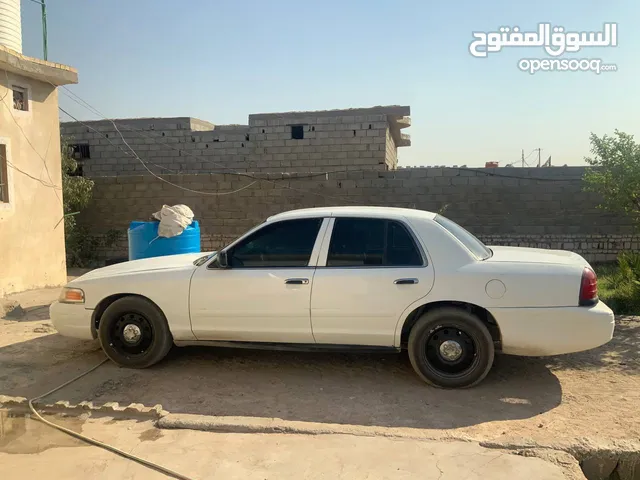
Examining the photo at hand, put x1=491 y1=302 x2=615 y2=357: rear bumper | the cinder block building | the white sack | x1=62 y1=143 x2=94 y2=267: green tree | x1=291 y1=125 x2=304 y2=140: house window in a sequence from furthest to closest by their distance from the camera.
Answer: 1. x1=291 y1=125 x2=304 y2=140: house window
2. the cinder block building
3. x1=62 y1=143 x2=94 y2=267: green tree
4. the white sack
5. x1=491 y1=302 x2=615 y2=357: rear bumper

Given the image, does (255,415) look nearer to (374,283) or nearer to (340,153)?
(374,283)

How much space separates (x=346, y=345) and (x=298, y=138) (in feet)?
39.8

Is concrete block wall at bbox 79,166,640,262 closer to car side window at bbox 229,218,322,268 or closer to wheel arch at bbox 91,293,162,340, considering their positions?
car side window at bbox 229,218,322,268

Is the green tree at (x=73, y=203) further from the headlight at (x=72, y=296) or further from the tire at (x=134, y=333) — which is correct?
the tire at (x=134, y=333)

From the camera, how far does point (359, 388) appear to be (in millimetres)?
4559

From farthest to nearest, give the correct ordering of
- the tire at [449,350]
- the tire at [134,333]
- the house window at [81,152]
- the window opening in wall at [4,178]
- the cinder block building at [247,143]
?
the house window at [81,152]
the cinder block building at [247,143]
the window opening in wall at [4,178]
the tire at [134,333]
the tire at [449,350]

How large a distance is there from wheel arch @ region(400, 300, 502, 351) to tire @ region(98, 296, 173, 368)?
88.6 inches

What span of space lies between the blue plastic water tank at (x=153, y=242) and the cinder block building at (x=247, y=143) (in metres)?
8.68

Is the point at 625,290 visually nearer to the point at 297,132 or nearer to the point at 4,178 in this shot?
the point at 4,178

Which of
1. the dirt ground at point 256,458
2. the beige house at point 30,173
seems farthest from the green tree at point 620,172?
the beige house at point 30,173

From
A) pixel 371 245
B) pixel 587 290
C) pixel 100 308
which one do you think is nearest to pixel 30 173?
pixel 100 308

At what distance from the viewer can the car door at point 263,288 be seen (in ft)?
15.2

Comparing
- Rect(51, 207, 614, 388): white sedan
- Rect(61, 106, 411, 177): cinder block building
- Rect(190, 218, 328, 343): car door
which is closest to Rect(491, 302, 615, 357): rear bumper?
Rect(51, 207, 614, 388): white sedan

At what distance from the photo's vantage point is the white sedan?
4.32 m
